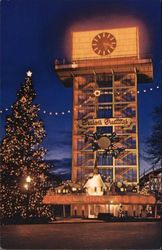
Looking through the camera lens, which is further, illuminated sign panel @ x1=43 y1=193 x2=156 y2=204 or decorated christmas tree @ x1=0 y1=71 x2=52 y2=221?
illuminated sign panel @ x1=43 y1=193 x2=156 y2=204

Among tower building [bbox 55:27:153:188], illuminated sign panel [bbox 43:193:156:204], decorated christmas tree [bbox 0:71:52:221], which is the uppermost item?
tower building [bbox 55:27:153:188]

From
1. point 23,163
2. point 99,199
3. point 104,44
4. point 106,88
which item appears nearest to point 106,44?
point 104,44

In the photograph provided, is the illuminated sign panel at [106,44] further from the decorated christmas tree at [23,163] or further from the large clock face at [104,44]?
the decorated christmas tree at [23,163]

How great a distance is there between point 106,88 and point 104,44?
736cm

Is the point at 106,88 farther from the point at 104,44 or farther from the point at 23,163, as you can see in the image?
the point at 23,163

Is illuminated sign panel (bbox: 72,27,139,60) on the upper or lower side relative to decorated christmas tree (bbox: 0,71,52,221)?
upper

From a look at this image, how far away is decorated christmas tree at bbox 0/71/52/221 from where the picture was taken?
99.0 feet

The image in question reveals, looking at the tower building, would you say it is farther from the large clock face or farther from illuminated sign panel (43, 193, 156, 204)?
illuminated sign panel (43, 193, 156, 204)

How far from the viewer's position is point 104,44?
59312mm

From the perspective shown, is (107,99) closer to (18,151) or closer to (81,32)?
(81,32)

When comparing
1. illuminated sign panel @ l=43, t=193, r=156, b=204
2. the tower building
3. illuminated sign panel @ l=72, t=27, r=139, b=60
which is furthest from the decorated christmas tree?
illuminated sign panel @ l=72, t=27, r=139, b=60

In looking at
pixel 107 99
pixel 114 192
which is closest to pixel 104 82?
pixel 107 99

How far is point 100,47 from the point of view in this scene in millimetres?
59500

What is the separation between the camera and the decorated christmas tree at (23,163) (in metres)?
30.2
